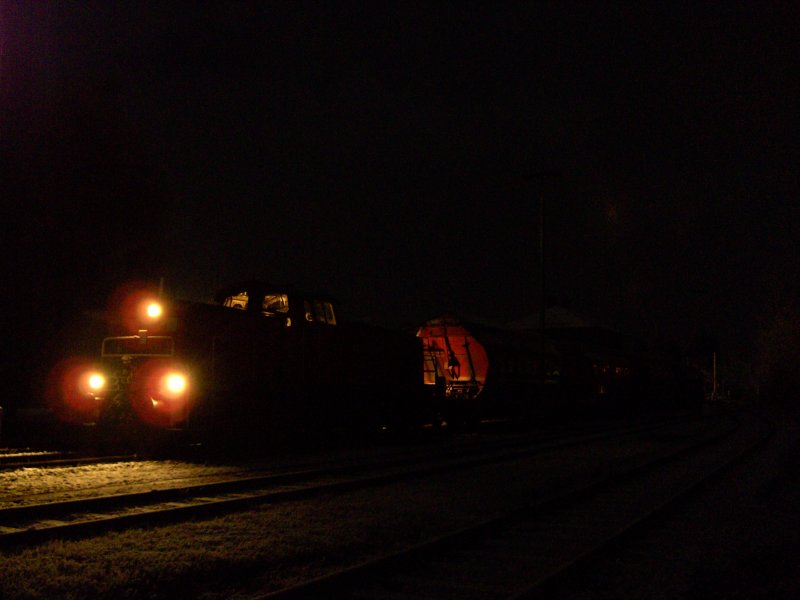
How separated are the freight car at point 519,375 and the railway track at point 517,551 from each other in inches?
455

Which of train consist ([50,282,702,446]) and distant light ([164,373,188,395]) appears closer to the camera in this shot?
distant light ([164,373,188,395])

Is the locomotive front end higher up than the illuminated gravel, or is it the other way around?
the locomotive front end

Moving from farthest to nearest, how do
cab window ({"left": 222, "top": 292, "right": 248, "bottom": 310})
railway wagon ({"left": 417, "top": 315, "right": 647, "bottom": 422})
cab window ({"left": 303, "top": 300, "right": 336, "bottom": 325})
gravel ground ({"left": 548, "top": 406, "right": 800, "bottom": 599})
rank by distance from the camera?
railway wagon ({"left": 417, "top": 315, "right": 647, "bottom": 422}), cab window ({"left": 303, "top": 300, "right": 336, "bottom": 325}), cab window ({"left": 222, "top": 292, "right": 248, "bottom": 310}), gravel ground ({"left": 548, "top": 406, "right": 800, "bottom": 599})

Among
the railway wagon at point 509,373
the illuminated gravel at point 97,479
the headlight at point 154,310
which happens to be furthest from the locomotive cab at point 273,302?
the railway wagon at point 509,373

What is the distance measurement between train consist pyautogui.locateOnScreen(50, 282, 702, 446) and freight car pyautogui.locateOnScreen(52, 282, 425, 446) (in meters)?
0.02

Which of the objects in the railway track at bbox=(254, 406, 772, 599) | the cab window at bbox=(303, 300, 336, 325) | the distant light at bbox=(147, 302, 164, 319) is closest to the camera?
the railway track at bbox=(254, 406, 772, 599)

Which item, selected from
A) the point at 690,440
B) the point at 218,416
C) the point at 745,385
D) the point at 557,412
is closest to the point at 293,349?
the point at 218,416

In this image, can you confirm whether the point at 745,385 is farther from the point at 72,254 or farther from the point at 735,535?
the point at 735,535

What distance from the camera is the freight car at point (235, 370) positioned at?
1547 centimetres

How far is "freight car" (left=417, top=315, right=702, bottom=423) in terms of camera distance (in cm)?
2434

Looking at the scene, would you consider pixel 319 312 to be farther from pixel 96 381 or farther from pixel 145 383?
pixel 96 381

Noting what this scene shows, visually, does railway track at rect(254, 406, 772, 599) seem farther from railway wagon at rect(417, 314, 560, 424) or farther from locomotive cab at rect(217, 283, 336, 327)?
railway wagon at rect(417, 314, 560, 424)

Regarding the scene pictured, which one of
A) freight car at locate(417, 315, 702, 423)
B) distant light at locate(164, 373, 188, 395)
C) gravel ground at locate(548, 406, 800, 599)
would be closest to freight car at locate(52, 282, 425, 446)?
distant light at locate(164, 373, 188, 395)

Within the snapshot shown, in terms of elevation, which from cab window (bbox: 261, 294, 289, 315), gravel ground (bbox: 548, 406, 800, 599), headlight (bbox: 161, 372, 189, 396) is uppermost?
cab window (bbox: 261, 294, 289, 315)
